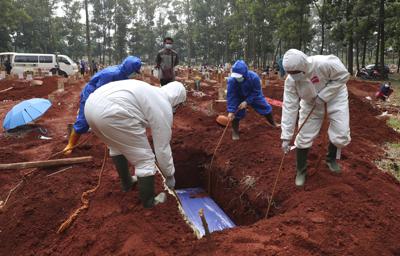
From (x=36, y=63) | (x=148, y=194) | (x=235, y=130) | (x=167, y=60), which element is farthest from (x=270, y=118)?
(x=36, y=63)

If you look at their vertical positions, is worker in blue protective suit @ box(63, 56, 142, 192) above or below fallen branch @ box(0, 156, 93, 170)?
above

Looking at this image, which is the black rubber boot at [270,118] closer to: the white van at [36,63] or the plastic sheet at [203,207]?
the plastic sheet at [203,207]

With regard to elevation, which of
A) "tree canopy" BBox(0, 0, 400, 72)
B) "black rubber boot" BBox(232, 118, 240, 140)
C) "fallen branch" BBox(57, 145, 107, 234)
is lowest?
"fallen branch" BBox(57, 145, 107, 234)

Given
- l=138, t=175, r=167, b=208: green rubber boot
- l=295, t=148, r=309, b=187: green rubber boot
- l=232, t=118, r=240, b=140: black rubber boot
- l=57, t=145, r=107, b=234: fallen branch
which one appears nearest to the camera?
l=138, t=175, r=167, b=208: green rubber boot

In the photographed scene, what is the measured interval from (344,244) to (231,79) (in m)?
3.83

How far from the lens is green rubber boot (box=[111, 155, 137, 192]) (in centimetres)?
424

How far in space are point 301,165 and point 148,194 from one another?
6.54 ft

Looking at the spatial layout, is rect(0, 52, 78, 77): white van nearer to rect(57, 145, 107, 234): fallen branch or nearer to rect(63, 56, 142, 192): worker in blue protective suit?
rect(63, 56, 142, 192): worker in blue protective suit

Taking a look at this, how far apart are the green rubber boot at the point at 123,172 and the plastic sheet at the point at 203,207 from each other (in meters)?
1.41

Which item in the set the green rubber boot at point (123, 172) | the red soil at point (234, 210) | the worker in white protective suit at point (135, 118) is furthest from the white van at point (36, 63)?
the worker in white protective suit at point (135, 118)

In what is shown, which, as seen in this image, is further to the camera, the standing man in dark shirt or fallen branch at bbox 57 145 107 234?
the standing man in dark shirt

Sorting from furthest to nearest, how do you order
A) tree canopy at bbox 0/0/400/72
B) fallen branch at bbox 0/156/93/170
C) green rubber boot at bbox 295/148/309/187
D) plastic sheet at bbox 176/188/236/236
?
tree canopy at bbox 0/0/400/72 < plastic sheet at bbox 176/188/236/236 < fallen branch at bbox 0/156/93/170 < green rubber boot at bbox 295/148/309/187

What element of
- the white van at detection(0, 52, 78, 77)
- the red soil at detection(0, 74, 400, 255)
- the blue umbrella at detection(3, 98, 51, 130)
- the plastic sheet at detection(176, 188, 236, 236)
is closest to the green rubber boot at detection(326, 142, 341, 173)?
the red soil at detection(0, 74, 400, 255)

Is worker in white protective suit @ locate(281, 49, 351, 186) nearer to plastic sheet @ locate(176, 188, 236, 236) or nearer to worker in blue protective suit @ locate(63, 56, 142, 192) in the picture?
plastic sheet @ locate(176, 188, 236, 236)
